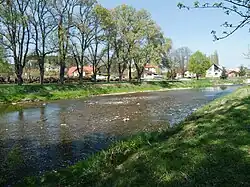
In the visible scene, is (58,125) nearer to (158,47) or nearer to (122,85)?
(122,85)

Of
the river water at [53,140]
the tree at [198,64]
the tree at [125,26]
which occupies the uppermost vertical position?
the tree at [125,26]

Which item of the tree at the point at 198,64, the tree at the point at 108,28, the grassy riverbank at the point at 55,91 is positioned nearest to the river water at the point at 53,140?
the grassy riverbank at the point at 55,91

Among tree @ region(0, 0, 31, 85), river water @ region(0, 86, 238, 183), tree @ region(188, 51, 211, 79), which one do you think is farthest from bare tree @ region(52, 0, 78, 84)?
tree @ region(188, 51, 211, 79)

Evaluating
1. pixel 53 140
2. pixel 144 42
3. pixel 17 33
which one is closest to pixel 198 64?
pixel 144 42

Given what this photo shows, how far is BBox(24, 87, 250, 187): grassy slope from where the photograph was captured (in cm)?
594

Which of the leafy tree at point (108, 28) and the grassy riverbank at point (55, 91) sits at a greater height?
the leafy tree at point (108, 28)

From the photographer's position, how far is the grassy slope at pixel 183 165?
19.5 ft

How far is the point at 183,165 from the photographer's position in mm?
6660

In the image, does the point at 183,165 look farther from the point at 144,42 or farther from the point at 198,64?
the point at 198,64

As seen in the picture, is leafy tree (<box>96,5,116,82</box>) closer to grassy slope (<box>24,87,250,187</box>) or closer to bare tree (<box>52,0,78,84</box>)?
bare tree (<box>52,0,78,84</box>)

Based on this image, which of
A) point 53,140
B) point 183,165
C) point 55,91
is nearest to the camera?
point 183,165

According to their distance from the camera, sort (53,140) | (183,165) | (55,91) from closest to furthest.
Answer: (183,165), (53,140), (55,91)

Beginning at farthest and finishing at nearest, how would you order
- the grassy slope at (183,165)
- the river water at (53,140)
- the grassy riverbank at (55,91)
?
the grassy riverbank at (55,91) → the river water at (53,140) → the grassy slope at (183,165)

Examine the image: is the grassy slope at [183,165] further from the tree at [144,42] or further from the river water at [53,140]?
the tree at [144,42]
